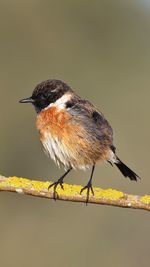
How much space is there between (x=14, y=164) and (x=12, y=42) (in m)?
12.0

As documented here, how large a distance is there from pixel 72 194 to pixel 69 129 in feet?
3.80

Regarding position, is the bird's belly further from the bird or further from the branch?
the branch

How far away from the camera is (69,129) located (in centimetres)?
729

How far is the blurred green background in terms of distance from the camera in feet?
58.4

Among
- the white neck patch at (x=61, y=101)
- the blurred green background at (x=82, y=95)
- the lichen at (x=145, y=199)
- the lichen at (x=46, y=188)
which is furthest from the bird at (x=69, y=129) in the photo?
the blurred green background at (x=82, y=95)

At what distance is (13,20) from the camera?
37.1m

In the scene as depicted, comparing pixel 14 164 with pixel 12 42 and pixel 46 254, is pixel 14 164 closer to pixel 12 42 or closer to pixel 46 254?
pixel 46 254

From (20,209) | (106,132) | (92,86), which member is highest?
(106,132)

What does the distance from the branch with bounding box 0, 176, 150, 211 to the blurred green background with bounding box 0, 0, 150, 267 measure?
911 centimetres

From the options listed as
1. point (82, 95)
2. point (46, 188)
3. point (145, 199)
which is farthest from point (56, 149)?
point (82, 95)

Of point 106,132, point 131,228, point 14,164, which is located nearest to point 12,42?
point 14,164

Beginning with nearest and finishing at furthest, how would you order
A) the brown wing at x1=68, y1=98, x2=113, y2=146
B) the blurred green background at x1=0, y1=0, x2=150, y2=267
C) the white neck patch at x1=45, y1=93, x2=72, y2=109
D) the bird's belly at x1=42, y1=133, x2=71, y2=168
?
1. the bird's belly at x1=42, y1=133, x2=71, y2=168
2. the brown wing at x1=68, y1=98, x2=113, y2=146
3. the white neck patch at x1=45, y1=93, x2=72, y2=109
4. the blurred green background at x1=0, y1=0, x2=150, y2=267

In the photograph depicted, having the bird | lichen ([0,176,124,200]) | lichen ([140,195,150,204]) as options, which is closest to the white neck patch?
the bird

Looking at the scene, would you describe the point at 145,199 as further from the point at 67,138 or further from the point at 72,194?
the point at 67,138
